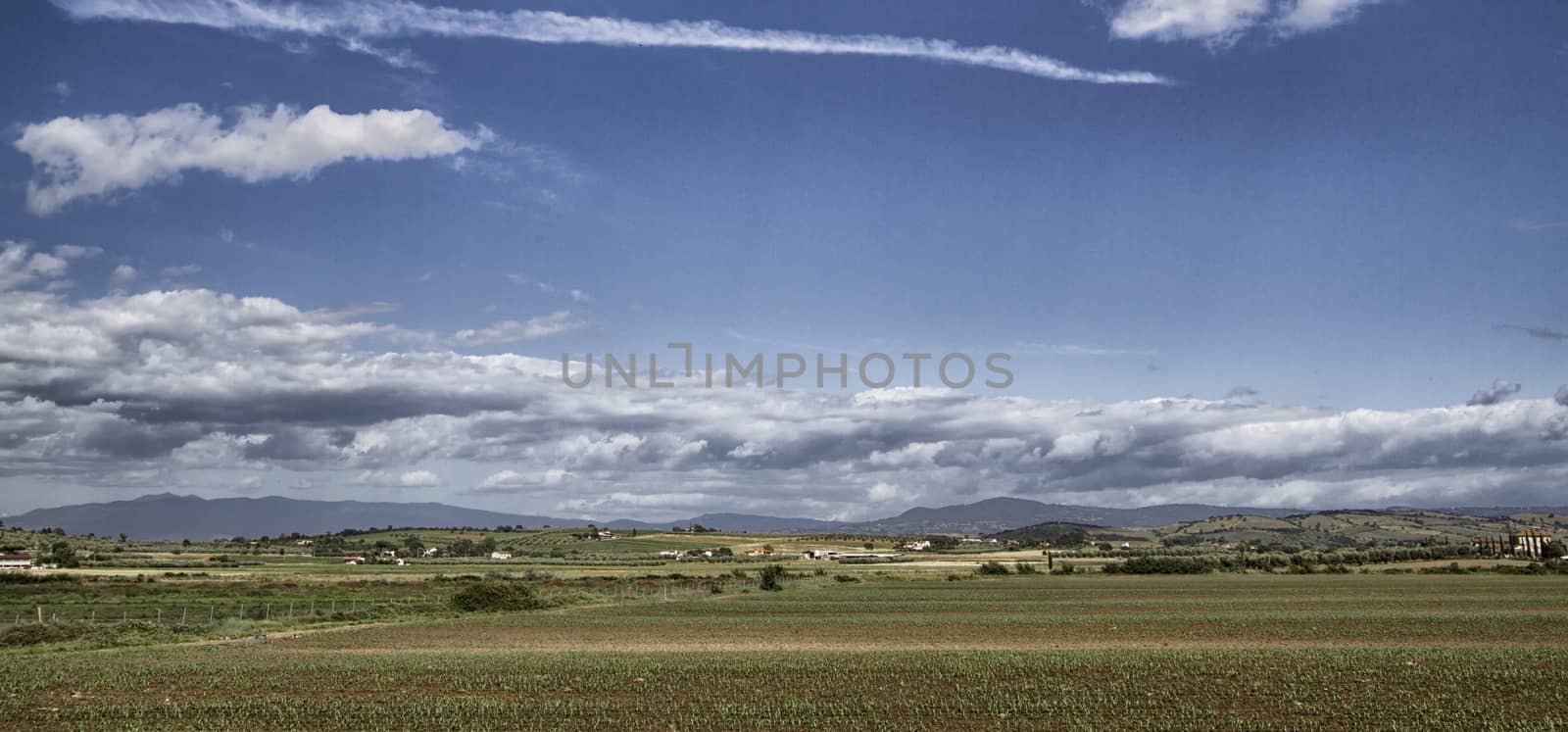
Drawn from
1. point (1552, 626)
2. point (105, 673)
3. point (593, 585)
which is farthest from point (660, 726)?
point (593, 585)

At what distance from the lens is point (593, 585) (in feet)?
318

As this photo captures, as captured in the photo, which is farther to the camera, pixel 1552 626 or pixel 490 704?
pixel 1552 626

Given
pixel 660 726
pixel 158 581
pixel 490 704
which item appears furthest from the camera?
pixel 158 581

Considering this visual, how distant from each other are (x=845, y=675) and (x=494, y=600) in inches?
1682

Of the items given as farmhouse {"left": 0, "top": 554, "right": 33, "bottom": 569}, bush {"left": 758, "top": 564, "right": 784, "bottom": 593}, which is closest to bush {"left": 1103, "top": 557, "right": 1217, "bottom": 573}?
bush {"left": 758, "top": 564, "right": 784, "bottom": 593}

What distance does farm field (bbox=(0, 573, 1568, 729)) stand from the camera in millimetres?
24406

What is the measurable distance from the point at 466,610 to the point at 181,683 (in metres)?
37.1

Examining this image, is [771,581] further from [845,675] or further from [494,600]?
[845,675]

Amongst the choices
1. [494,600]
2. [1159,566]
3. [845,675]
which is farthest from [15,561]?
[845,675]

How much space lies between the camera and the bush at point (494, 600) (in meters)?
67.2

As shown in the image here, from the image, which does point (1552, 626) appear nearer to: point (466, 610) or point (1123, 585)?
point (1123, 585)

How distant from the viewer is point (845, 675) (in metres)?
30.6

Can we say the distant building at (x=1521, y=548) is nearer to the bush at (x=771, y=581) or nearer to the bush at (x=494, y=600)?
the bush at (x=771, y=581)

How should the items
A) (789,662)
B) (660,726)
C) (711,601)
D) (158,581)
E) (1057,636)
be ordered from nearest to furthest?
(660,726) < (789,662) < (1057,636) < (711,601) < (158,581)
